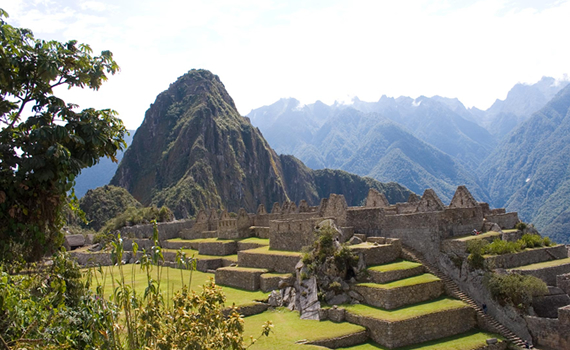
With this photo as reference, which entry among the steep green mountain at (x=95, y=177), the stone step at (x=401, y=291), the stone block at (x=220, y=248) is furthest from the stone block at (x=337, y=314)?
the steep green mountain at (x=95, y=177)

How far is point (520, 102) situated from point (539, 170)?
7983 cm

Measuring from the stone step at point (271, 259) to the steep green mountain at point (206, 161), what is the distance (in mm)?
111606

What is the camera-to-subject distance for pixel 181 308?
7.64 m

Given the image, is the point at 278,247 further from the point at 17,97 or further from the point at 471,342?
the point at 17,97

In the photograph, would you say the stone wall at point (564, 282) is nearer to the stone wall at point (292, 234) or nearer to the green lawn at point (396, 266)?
the green lawn at point (396, 266)

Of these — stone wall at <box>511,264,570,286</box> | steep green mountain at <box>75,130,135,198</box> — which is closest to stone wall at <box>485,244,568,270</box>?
stone wall at <box>511,264,570,286</box>

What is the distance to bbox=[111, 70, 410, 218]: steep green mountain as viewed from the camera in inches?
6156

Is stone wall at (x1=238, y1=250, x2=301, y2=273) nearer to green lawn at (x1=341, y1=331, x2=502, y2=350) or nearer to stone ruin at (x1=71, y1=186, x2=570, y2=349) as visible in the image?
stone ruin at (x1=71, y1=186, x2=570, y2=349)

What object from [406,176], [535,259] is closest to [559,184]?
[406,176]

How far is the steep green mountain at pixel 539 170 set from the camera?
6863cm

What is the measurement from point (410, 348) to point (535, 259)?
8.76 metres

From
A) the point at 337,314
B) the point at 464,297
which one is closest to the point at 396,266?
the point at 464,297

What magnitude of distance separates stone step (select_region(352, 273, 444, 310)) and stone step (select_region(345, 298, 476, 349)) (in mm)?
308

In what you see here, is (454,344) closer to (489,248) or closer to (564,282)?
(489,248)
